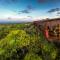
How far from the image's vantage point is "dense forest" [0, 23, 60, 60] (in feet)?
6.42

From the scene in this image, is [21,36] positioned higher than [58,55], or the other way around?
[21,36]

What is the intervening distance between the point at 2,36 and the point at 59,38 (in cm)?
81

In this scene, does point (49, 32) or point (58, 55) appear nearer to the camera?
point (58, 55)

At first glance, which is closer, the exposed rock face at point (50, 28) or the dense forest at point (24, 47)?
the dense forest at point (24, 47)

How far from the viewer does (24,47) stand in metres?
2.01

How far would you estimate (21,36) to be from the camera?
Result: 2.03m

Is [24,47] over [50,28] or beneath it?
beneath

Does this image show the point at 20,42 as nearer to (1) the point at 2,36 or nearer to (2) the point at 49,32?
(1) the point at 2,36

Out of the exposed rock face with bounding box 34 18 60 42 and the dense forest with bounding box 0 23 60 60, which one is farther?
the exposed rock face with bounding box 34 18 60 42

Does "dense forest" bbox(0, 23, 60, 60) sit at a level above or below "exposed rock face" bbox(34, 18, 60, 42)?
below

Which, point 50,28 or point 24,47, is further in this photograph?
point 50,28

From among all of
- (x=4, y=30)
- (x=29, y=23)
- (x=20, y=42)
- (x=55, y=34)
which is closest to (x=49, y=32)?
(x=55, y=34)

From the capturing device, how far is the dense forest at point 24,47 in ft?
6.42

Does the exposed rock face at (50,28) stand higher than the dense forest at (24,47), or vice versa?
the exposed rock face at (50,28)
